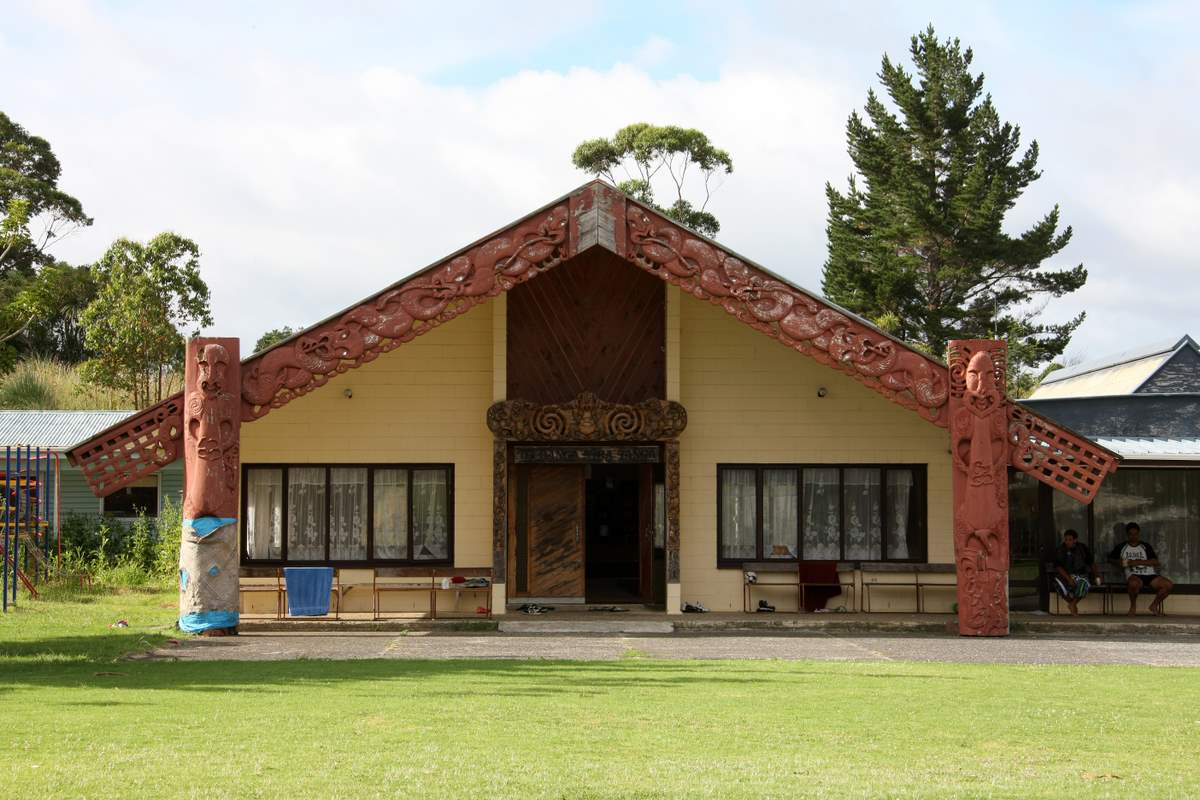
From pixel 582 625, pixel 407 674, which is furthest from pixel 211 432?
pixel 582 625

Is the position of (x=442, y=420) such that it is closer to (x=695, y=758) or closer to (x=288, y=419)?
(x=288, y=419)

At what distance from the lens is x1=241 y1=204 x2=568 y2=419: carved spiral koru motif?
56.8 ft

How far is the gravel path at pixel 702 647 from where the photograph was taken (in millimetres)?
14938

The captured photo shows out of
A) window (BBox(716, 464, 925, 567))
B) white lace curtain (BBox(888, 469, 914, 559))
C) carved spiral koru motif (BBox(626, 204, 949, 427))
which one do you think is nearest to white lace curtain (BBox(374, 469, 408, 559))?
window (BBox(716, 464, 925, 567))

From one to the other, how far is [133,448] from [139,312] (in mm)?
22914

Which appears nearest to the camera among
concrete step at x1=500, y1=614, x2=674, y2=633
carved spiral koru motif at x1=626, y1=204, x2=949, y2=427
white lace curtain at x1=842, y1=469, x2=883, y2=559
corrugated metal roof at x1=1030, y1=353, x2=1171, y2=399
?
carved spiral koru motif at x1=626, y1=204, x2=949, y2=427

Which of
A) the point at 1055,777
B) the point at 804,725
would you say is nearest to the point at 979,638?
the point at 804,725

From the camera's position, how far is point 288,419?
65.2ft

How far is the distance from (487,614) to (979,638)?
6.75 m

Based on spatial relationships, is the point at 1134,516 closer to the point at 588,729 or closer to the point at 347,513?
the point at 347,513

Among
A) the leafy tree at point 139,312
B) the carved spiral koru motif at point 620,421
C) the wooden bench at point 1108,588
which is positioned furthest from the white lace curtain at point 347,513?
the leafy tree at point 139,312

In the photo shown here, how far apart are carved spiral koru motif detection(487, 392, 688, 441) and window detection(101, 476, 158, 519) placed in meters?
12.1

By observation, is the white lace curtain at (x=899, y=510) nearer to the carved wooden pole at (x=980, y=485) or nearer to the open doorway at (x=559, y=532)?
the carved wooden pole at (x=980, y=485)

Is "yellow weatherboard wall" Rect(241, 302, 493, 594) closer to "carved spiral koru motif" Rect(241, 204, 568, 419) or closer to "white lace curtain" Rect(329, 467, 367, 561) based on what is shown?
"white lace curtain" Rect(329, 467, 367, 561)
